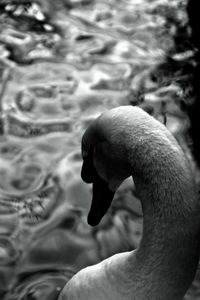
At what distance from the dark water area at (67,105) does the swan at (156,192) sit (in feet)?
2.88

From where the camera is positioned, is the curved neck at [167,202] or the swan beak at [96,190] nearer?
the curved neck at [167,202]

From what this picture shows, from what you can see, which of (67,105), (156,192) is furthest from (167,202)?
(67,105)

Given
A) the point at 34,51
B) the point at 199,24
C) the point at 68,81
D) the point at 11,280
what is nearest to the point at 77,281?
the point at 11,280

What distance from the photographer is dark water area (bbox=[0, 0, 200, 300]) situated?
2.68 m

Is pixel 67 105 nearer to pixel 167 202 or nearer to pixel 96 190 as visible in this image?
pixel 96 190

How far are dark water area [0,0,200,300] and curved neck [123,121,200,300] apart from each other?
0.96 meters


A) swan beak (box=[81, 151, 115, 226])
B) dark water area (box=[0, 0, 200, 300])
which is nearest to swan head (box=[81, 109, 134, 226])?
swan beak (box=[81, 151, 115, 226])

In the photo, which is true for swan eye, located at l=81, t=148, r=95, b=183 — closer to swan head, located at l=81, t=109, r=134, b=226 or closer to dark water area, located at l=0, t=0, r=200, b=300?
swan head, located at l=81, t=109, r=134, b=226

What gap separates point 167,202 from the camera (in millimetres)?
1555

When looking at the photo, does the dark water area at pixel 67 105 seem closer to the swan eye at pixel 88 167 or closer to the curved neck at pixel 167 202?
the swan eye at pixel 88 167

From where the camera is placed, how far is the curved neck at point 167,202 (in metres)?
1.53

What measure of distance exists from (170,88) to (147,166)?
2168 mm

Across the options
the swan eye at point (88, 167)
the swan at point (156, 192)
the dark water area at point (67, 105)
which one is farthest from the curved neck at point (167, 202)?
the dark water area at point (67, 105)

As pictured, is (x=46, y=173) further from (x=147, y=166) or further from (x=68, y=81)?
(x=147, y=166)
